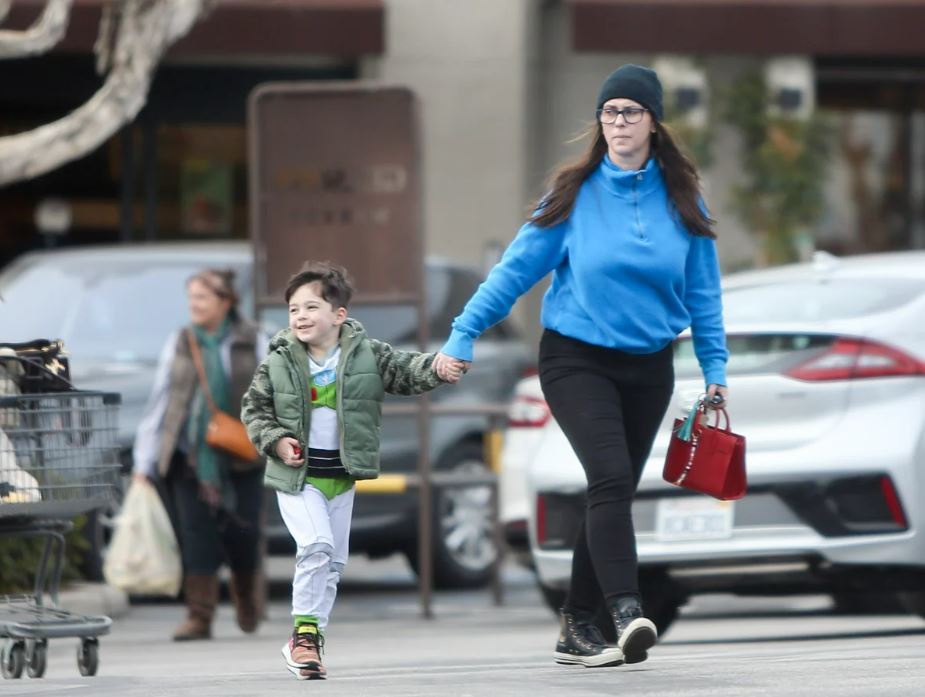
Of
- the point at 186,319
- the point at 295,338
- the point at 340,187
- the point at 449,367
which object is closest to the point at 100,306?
the point at 186,319

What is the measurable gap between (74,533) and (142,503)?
90 cm

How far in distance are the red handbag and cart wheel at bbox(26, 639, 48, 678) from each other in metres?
2.24

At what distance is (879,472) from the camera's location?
7.98m

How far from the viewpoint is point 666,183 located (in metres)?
6.61

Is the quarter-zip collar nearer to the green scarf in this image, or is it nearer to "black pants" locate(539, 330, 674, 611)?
"black pants" locate(539, 330, 674, 611)

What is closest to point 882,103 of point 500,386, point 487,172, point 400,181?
point 487,172

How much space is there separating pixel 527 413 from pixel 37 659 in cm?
360

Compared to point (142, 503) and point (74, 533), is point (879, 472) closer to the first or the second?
point (142, 503)

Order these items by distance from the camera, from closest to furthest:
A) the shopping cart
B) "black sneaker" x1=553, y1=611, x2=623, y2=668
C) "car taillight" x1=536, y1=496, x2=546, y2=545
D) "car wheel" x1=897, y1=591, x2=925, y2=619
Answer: "black sneaker" x1=553, y1=611, x2=623, y2=668 < the shopping cart < "car wheel" x1=897, y1=591, x2=925, y2=619 < "car taillight" x1=536, y1=496, x2=546, y2=545

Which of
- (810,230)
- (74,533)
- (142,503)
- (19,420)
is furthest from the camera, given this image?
(810,230)

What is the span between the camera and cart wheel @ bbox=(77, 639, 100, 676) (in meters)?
7.51

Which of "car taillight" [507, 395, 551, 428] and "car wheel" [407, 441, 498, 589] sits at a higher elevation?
"car taillight" [507, 395, 551, 428]

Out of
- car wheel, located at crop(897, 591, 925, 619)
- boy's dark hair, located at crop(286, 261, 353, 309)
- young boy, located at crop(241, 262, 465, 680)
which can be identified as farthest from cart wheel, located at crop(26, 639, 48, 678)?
car wheel, located at crop(897, 591, 925, 619)

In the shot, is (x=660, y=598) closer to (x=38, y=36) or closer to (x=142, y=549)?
(x=142, y=549)
